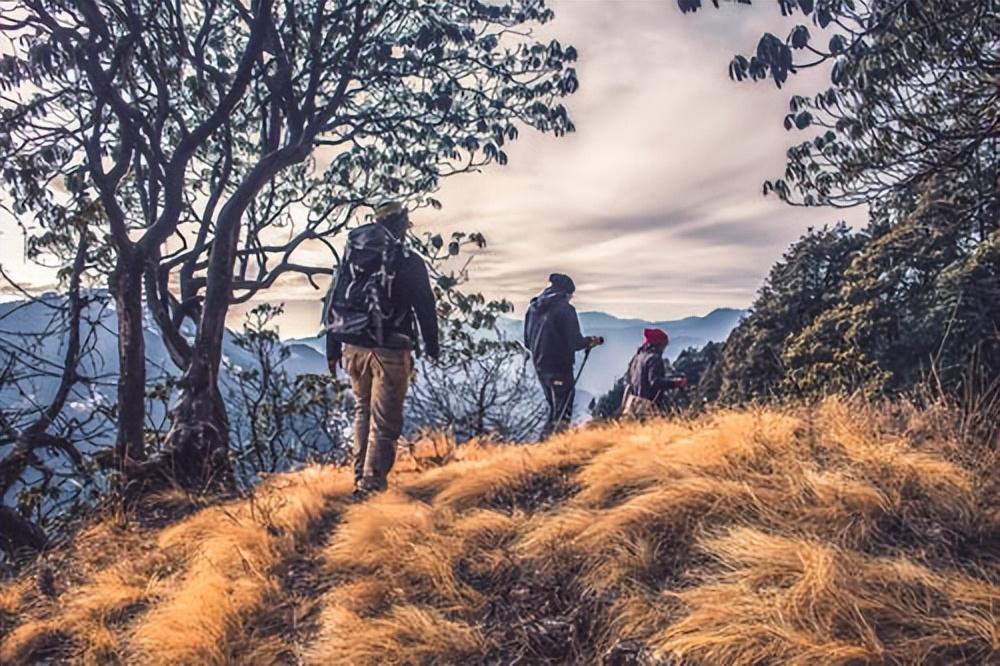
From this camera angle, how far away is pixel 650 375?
8.32m

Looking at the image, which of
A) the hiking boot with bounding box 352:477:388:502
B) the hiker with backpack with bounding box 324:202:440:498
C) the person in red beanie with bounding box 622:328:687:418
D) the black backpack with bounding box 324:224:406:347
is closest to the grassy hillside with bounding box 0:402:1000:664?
the hiking boot with bounding box 352:477:388:502

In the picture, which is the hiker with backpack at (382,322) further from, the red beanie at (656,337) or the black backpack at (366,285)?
the red beanie at (656,337)

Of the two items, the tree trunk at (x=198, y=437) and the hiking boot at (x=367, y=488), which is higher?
the tree trunk at (x=198, y=437)

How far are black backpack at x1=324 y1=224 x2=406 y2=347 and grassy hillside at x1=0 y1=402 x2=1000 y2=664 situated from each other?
125cm

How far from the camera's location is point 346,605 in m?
3.07

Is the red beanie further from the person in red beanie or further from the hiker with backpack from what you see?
the hiker with backpack

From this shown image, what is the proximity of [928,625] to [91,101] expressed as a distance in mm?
10028

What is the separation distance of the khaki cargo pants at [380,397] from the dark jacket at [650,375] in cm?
421

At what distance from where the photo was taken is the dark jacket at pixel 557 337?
25.7ft

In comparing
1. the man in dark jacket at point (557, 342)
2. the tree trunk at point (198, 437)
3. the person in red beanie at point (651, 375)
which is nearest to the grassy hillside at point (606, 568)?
the tree trunk at point (198, 437)

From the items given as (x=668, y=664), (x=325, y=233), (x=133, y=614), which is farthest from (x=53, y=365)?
(x=668, y=664)

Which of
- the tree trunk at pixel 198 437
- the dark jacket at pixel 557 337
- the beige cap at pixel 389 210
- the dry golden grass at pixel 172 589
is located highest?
the beige cap at pixel 389 210

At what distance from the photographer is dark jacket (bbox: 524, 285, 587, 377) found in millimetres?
7836

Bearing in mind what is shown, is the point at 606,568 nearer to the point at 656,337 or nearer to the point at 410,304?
the point at 410,304
